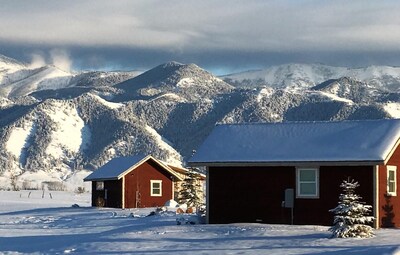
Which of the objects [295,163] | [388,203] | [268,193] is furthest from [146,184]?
[388,203]

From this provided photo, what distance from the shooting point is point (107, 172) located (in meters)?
66.0

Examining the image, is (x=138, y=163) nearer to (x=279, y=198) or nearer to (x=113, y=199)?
(x=113, y=199)

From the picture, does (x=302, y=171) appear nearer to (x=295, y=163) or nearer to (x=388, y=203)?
(x=295, y=163)

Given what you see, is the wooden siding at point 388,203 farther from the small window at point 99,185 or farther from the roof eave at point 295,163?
the small window at point 99,185

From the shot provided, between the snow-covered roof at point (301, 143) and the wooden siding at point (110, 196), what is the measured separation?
68.1 ft

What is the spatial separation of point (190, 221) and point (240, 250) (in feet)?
35.0

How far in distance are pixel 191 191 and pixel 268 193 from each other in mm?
21934

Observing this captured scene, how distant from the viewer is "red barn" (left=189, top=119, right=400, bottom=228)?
37.9 m

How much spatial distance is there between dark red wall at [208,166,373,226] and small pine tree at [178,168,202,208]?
63.5ft

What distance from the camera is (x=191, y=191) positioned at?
6138 cm

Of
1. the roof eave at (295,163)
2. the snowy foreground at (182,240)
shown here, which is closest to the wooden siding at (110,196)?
the snowy foreground at (182,240)

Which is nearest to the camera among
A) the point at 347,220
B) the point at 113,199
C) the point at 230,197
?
the point at 347,220

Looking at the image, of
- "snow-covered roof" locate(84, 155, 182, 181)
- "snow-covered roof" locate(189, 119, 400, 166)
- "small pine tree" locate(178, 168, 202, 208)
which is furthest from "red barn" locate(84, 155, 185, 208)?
"snow-covered roof" locate(189, 119, 400, 166)

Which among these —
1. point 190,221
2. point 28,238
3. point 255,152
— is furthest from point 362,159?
point 28,238
